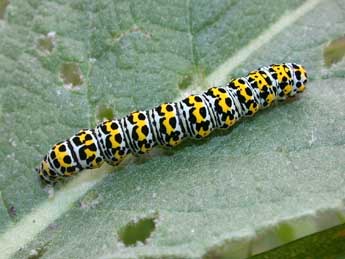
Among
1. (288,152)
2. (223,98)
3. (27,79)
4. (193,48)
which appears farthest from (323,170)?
(27,79)

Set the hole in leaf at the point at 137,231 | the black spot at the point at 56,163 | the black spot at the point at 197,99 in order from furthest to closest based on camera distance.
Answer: the black spot at the point at 197,99
the black spot at the point at 56,163
the hole in leaf at the point at 137,231

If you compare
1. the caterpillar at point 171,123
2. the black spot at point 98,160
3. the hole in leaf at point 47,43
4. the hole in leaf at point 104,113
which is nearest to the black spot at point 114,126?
the caterpillar at point 171,123

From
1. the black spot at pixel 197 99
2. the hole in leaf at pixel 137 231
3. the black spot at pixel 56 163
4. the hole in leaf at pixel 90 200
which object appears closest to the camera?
the hole in leaf at pixel 137 231

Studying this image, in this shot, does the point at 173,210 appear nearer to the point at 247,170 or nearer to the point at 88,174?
the point at 247,170

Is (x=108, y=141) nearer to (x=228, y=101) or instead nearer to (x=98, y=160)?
(x=98, y=160)

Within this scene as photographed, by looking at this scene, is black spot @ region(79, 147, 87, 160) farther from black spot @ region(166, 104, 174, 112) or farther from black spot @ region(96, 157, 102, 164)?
black spot @ region(166, 104, 174, 112)

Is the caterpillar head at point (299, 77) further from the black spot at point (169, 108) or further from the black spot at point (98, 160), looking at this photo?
the black spot at point (98, 160)

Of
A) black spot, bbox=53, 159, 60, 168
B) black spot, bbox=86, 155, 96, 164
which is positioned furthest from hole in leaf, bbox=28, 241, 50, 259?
black spot, bbox=86, 155, 96, 164

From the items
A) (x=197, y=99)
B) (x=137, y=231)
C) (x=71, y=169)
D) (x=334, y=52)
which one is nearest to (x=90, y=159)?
(x=71, y=169)
